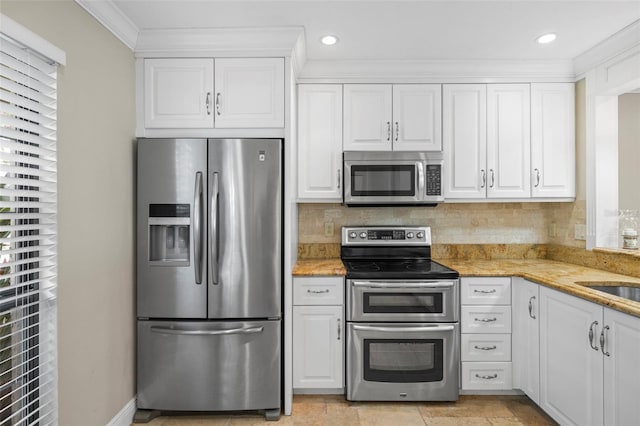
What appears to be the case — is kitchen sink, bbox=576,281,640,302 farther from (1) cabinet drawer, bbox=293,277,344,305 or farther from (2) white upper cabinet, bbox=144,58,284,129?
(2) white upper cabinet, bbox=144,58,284,129

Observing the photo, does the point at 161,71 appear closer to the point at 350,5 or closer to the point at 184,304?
the point at 350,5

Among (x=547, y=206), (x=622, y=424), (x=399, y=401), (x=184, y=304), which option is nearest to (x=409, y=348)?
(x=399, y=401)

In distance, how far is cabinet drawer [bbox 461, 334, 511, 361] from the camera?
273 cm

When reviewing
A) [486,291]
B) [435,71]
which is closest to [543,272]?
[486,291]

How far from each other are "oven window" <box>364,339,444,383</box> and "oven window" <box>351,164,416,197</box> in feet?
3.48

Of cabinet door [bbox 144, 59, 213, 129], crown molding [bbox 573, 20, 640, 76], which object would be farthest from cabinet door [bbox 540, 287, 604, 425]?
cabinet door [bbox 144, 59, 213, 129]

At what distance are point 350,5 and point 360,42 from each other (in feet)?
1.59

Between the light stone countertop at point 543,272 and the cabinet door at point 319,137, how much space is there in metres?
0.58

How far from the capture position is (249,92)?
2518 mm

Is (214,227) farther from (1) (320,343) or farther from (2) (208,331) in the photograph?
(1) (320,343)

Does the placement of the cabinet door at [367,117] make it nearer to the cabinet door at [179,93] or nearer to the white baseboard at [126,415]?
the cabinet door at [179,93]

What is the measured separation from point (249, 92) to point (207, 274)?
1180 mm

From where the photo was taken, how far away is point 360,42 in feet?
8.69

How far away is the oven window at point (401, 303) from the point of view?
267 centimetres
